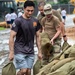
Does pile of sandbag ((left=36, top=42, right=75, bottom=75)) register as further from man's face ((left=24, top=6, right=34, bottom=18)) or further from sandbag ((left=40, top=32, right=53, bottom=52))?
sandbag ((left=40, top=32, right=53, bottom=52))

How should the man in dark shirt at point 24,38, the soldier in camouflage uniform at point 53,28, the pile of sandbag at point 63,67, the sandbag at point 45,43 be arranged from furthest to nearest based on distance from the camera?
the soldier in camouflage uniform at point 53,28 < the sandbag at point 45,43 < the man in dark shirt at point 24,38 < the pile of sandbag at point 63,67

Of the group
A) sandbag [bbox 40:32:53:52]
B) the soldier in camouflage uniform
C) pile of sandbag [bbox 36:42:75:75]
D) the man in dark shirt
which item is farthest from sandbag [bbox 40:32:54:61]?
pile of sandbag [bbox 36:42:75:75]

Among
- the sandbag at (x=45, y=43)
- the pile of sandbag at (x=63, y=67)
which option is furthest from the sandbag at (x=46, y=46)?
the pile of sandbag at (x=63, y=67)

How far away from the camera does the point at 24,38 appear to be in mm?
7973

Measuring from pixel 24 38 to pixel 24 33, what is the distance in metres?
0.12

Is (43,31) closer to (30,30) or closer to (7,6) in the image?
(30,30)

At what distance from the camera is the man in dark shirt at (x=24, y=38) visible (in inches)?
307

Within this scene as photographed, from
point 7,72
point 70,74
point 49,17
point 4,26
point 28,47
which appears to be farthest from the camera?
point 4,26

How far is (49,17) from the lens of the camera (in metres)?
10.0

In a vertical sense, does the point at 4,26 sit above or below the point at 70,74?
below

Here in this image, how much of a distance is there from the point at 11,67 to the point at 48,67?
5.67 feet

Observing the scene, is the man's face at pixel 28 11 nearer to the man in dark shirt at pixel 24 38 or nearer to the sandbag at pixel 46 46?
the man in dark shirt at pixel 24 38

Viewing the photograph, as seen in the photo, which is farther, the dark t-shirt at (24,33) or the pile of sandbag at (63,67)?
the dark t-shirt at (24,33)

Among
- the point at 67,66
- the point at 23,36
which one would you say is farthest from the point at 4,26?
the point at 67,66
